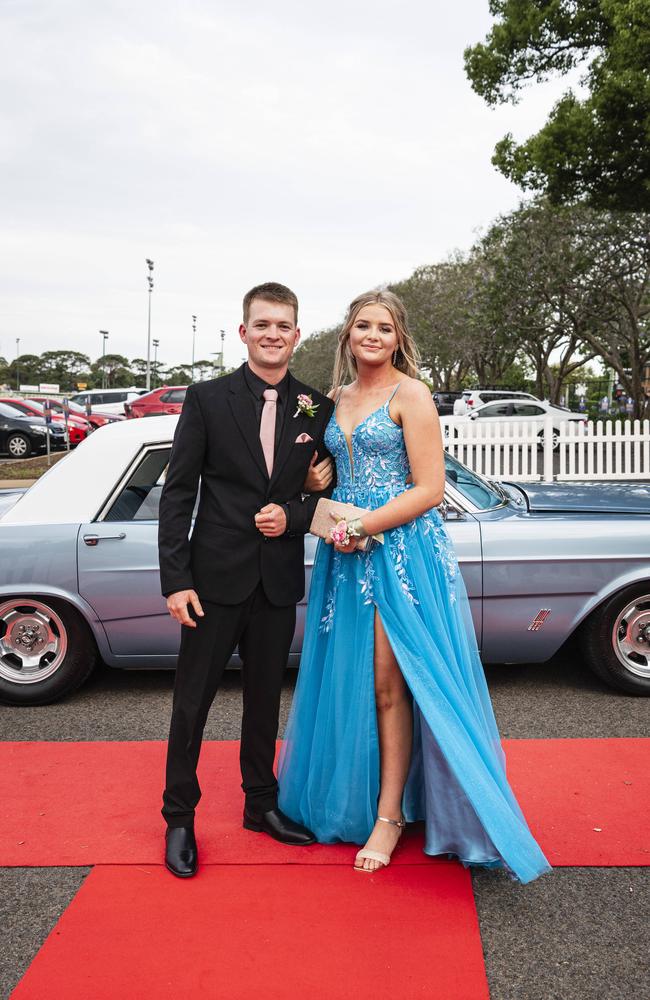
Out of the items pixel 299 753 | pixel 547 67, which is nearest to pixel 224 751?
pixel 299 753

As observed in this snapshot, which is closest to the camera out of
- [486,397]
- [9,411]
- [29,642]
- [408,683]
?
[408,683]

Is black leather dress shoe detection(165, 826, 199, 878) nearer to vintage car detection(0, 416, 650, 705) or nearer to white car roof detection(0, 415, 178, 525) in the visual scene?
vintage car detection(0, 416, 650, 705)

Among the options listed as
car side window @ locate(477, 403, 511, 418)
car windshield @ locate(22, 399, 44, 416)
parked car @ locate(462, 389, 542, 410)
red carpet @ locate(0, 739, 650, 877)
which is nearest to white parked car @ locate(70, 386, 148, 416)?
car windshield @ locate(22, 399, 44, 416)

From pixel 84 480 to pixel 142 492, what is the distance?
31 centimetres

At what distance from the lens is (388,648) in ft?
9.43

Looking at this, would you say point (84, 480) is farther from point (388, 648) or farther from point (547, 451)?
point (547, 451)

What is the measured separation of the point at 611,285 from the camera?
27688 mm

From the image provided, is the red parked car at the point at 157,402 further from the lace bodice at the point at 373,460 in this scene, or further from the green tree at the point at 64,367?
the green tree at the point at 64,367

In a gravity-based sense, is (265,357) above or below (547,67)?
below

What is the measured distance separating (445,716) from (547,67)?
15.7m

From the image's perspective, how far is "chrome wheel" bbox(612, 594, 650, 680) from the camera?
444 cm

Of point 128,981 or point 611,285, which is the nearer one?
point 128,981

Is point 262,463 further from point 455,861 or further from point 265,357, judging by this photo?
point 455,861

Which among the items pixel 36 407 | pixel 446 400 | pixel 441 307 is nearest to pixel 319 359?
pixel 441 307
